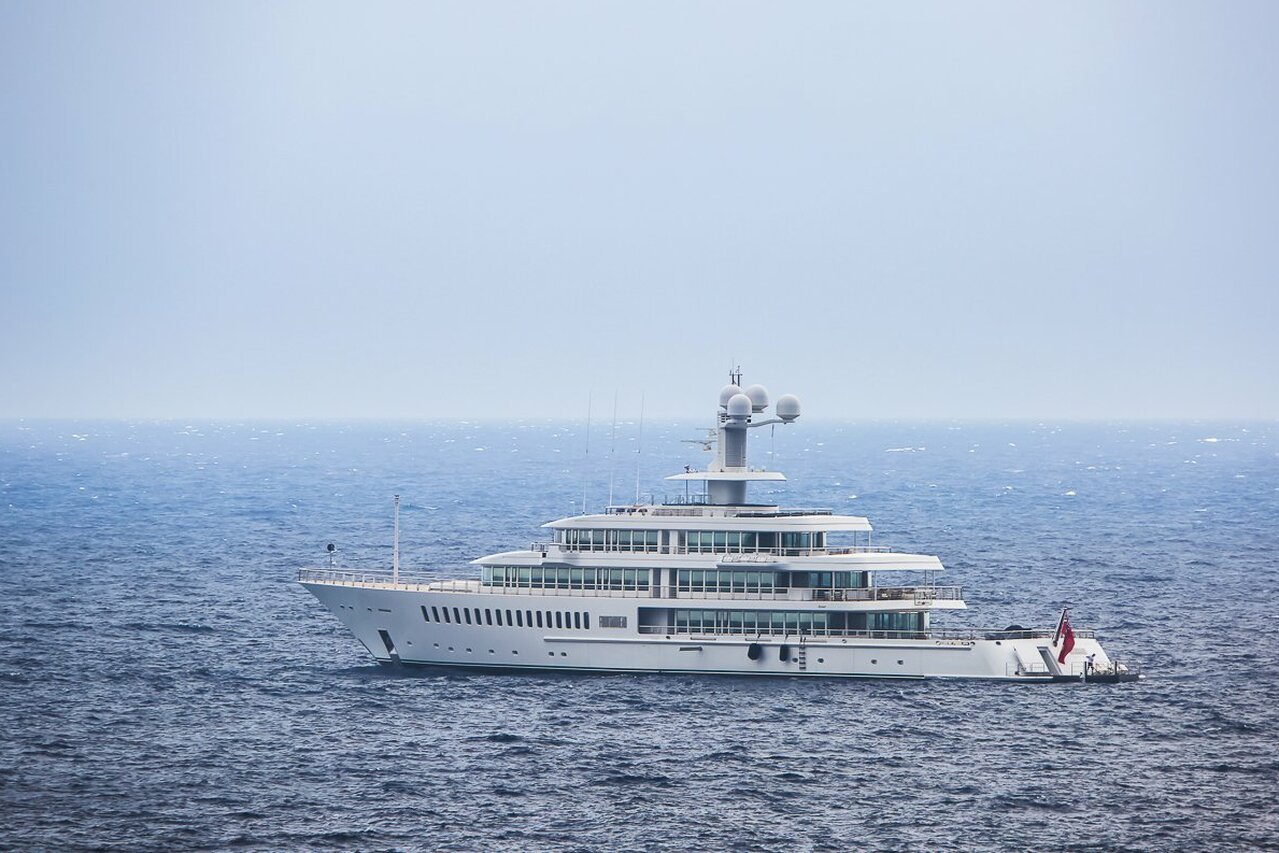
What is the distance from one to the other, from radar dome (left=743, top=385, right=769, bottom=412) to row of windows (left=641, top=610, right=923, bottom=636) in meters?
10.8

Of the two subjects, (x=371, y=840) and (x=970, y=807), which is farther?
(x=970, y=807)

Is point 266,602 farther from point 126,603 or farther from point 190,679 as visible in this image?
point 190,679

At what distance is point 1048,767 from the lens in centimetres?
5706

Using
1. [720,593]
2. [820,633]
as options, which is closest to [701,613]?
[720,593]

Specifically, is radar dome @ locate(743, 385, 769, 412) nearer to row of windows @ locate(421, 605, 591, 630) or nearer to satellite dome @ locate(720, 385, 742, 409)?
satellite dome @ locate(720, 385, 742, 409)

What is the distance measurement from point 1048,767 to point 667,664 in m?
19.6

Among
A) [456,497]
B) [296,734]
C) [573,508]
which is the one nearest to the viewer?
[296,734]

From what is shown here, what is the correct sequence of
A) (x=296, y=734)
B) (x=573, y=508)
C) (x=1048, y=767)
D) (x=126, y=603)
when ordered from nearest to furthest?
1. (x=1048, y=767)
2. (x=296, y=734)
3. (x=126, y=603)
4. (x=573, y=508)

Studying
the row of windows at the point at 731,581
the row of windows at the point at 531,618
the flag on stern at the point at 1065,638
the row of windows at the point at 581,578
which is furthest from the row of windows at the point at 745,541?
the flag on stern at the point at 1065,638

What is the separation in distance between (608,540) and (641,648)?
5.16 meters

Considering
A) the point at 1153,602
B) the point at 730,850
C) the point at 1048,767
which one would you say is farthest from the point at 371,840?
the point at 1153,602

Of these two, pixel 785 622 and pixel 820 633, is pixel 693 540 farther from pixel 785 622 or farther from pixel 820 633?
pixel 820 633

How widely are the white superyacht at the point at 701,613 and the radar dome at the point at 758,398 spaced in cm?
477

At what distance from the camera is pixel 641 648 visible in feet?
234
